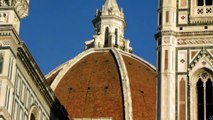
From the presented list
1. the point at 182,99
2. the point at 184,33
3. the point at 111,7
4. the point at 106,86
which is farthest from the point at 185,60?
the point at 111,7

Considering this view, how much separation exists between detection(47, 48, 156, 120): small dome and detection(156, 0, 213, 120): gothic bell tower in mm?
20677

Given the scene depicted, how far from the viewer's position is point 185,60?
80.3 feet

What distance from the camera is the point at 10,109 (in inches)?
895

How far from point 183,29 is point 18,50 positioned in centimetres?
477

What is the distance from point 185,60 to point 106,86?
24564 mm

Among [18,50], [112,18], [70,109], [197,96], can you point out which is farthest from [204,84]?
[112,18]

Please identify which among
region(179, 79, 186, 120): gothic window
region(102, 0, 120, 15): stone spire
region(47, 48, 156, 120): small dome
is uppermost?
region(102, 0, 120, 15): stone spire

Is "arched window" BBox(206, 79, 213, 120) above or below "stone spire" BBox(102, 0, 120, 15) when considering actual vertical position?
below

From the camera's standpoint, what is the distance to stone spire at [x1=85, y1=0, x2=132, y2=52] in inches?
2186

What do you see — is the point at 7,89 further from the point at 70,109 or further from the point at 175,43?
the point at 70,109

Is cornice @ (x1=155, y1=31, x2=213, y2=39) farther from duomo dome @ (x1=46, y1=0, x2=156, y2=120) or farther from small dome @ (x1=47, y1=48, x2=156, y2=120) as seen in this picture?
small dome @ (x1=47, y1=48, x2=156, y2=120)

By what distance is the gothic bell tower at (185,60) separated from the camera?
23828 mm

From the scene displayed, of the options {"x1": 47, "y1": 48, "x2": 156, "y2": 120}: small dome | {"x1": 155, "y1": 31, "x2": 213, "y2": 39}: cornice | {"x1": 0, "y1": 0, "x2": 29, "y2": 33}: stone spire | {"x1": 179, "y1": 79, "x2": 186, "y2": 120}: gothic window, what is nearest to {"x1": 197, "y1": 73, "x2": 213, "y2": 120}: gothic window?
{"x1": 179, "y1": 79, "x2": 186, "y2": 120}: gothic window

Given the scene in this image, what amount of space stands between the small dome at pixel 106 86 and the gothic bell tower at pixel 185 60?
20.7 meters
